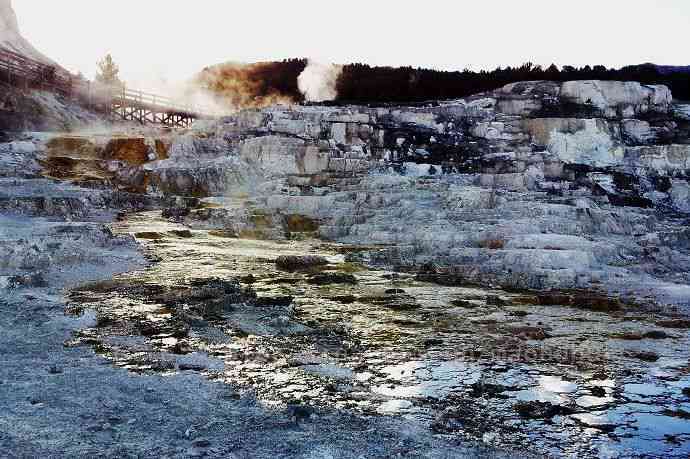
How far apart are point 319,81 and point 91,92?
48.8 feet

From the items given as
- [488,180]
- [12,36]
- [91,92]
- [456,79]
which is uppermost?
[12,36]

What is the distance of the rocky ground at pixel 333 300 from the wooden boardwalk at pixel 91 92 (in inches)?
265

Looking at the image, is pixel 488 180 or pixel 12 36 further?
pixel 12 36

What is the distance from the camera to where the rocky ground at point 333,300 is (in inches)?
173

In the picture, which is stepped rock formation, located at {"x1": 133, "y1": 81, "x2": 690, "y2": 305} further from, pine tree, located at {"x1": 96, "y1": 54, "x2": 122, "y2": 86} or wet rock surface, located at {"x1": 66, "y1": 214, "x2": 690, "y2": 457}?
pine tree, located at {"x1": 96, "y1": 54, "x2": 122, "y2": 86}

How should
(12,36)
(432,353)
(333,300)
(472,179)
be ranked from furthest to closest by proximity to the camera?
1. (12,36)
2. (472,179)
3. (333,300)
4. (432,353)

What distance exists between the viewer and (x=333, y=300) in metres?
8.65

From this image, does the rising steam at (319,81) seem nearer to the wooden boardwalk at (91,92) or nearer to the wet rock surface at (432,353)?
the wooden boardwalk at (91,92)

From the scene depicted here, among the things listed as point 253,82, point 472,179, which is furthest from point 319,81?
point 472,179

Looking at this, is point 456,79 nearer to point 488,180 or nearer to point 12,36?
point 488,180

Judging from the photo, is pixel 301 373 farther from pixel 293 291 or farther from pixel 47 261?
pixel 47 261

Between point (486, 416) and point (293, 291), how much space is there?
496 cm

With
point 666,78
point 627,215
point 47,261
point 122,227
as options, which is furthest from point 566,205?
point 666,78

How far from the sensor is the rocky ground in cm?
439
